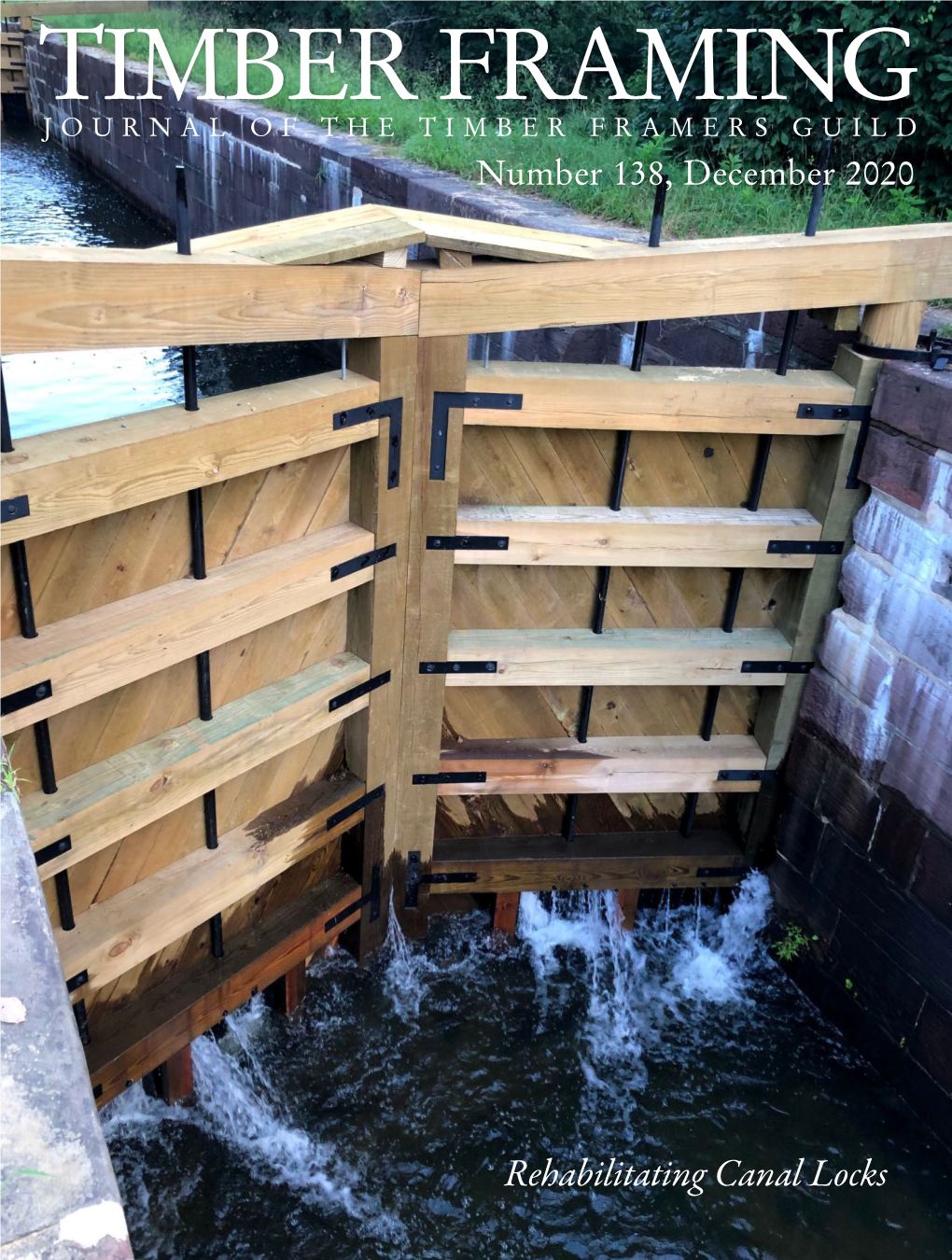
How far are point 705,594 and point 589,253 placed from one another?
1668 mm

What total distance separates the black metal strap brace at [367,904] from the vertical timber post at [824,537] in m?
1.79

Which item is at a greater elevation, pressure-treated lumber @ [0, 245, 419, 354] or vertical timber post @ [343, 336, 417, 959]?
pressure-treated lumber @ [0, 245, 419, 354]

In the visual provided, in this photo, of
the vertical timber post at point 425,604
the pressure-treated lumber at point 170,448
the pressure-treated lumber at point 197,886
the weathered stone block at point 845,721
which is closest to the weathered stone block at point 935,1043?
the weathered stone block at point 845,721

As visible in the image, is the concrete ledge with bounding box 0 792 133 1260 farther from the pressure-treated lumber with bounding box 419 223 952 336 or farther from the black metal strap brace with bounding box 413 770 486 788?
the black metal strap brace with bounding box 413 770 486 788

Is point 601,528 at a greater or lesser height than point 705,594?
greater

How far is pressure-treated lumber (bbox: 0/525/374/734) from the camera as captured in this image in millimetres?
3291

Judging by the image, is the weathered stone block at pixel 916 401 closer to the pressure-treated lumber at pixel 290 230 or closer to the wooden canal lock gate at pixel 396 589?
the wooden canal lock gate at pixel 396 589

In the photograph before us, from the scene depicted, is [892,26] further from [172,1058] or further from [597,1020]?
[172,1058]

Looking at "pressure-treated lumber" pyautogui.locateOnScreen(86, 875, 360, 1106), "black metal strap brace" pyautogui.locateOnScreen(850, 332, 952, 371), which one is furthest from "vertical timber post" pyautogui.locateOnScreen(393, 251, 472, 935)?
"black metal strap brace" pyautogui.locateOnScreen(850, 332, 952, 371)

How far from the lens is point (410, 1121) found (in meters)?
4.47

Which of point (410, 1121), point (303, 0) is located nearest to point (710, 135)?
point (410, 1121)

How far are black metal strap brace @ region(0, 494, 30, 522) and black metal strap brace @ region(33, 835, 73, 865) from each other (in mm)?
1086

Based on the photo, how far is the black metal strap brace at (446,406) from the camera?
4.09 metres

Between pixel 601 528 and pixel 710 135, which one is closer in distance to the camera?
pixel 601 528
